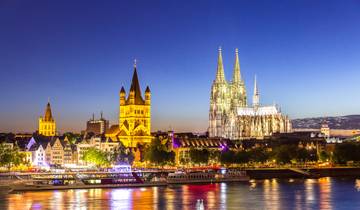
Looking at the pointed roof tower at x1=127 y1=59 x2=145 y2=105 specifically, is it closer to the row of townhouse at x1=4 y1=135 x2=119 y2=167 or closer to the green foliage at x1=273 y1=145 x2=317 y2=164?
the row of townhouse at x1=4 y1=135 x2=119 y2=167

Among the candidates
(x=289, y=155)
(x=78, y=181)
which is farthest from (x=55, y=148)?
(x=78, y=181)

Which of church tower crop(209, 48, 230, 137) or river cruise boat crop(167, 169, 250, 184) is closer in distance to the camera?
river cruise boat crop(167, 169, 250, 184)

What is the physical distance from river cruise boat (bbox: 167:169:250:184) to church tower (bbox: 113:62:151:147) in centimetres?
3926

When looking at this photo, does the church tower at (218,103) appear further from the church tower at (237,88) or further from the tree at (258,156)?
the tree at (258,156)

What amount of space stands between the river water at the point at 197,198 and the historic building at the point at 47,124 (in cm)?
6879

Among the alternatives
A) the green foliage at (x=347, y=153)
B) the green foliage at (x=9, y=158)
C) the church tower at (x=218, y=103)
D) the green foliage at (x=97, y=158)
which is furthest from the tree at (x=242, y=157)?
the church tower at (x=218, y=103)

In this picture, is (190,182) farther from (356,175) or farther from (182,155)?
(182,155)

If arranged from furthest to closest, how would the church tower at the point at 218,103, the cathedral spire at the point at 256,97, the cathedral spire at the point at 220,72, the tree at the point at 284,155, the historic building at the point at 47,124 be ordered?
the cathedral spire at the point at 256,97
the church tower at the point at 218,103
the cathedral spire at the point at 220,72
the historic building at the point at 47,124
the tree at the point at 284,155

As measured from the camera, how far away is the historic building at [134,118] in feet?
415

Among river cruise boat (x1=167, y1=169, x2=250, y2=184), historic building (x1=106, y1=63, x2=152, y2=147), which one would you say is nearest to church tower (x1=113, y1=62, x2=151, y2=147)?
historic building (x1=106, y1=63, x2=152, y2=147)

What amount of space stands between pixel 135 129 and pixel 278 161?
93.9 ft

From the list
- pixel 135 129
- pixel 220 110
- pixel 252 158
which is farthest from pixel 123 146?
pixel 220 110

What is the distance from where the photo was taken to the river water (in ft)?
178

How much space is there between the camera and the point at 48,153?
114 metres
